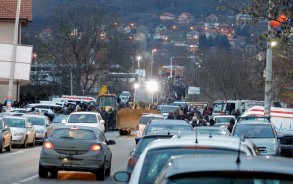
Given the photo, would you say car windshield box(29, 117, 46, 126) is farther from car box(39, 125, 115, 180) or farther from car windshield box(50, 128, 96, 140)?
car box(39, 125, 115, 180)

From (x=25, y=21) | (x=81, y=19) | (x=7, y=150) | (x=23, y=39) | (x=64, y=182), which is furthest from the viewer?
(x=23, y=39)

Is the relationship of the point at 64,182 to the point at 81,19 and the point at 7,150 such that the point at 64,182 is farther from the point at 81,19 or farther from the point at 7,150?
the point at 81,19

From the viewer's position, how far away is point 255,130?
27.4 m

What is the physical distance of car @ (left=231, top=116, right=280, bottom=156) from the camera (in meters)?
25.6

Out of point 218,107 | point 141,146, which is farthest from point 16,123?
point 218,107

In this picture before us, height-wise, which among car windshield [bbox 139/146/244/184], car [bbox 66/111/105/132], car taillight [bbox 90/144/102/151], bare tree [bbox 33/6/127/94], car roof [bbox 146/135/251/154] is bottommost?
car taillight [bbox 90/144/102/151]

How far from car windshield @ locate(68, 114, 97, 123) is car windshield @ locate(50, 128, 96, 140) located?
1840 centimetres

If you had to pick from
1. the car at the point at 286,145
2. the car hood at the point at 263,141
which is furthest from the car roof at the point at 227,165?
the car at the point at 286,145

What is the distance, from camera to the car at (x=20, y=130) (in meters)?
36.7

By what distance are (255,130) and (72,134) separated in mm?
7229

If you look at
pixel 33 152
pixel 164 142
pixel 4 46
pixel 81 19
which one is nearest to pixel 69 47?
pixel 81 19

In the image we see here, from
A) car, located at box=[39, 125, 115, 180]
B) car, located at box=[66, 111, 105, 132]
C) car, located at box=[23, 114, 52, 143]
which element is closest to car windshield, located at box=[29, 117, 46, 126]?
car, located at box=[23, 114, 52, 143]

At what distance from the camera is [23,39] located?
96.7 metres

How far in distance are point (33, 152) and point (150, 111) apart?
20.7 metres
